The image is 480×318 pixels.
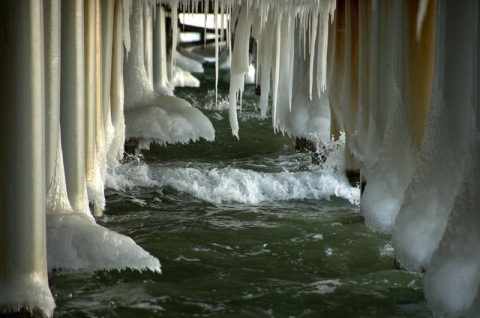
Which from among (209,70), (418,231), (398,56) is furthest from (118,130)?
(209,70)

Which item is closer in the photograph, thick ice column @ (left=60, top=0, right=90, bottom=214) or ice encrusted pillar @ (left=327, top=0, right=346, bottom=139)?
thick ice column @ (left=60, top=0, right=90, bottom=214)

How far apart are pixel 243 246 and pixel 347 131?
2653mm

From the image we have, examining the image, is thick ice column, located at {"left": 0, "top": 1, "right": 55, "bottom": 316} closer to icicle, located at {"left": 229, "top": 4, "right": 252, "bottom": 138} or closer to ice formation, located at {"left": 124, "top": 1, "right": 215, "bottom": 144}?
icicle, located at {"left": 229, "top": 4, "right": 252, "bottom": 138}

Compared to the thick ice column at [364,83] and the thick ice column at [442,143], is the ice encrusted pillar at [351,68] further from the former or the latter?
the thick ice column at [442,143]

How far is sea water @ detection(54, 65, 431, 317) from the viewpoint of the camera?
680 cm

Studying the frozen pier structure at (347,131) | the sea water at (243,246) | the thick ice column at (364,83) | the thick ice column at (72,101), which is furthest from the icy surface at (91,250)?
the thick ice column at (364,83)

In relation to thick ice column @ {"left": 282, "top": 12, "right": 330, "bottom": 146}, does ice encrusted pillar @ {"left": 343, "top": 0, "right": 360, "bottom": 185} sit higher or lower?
higher

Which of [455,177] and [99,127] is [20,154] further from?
[99,127]

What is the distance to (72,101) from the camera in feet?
26.3

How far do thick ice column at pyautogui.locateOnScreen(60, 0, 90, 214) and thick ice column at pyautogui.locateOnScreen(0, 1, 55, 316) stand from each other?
2221mm

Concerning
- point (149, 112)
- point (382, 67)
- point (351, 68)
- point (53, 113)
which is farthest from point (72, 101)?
point (149, 112)

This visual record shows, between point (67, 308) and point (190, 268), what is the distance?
5.27 ft

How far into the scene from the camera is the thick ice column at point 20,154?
18.3ft

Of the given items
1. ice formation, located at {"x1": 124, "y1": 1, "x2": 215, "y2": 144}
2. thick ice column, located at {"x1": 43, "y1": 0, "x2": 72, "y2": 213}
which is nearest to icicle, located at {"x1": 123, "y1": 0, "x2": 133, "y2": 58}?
ice formation, located at {"x1": 124, "y1": 1, "x2": 215, "y2": 144}
